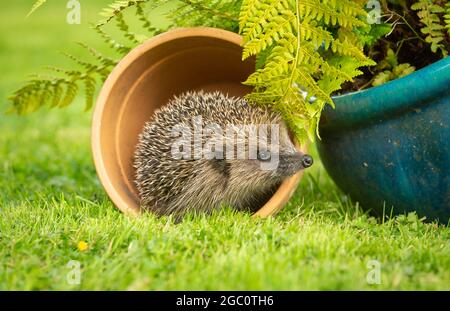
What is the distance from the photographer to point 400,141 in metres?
4.02

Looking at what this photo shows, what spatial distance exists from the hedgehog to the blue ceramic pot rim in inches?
16.4

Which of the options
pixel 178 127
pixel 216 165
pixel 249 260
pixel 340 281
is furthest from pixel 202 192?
pixel 340 281

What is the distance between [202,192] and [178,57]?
1159mm

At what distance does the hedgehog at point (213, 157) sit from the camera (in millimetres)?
4379

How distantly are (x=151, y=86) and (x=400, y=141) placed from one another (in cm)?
211

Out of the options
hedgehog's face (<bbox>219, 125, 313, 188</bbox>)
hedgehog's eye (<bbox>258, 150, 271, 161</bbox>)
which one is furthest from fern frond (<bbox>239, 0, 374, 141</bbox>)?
hedgehog's eye (<bbox>258, 150, 271, 161</bbox>)

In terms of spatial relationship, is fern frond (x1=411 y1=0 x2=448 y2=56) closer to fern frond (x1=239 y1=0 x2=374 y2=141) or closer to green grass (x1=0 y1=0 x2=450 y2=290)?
fern frond (x1=239 y1=0 x2=374 y2=141)

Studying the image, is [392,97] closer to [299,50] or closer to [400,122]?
[400,122]

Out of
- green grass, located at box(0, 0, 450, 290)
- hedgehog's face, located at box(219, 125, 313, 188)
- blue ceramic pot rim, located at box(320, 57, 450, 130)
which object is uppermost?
blue ceramic pot rim, located at box(320, 57, 450, 130)

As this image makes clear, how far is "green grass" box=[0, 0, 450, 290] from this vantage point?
2.95 metres

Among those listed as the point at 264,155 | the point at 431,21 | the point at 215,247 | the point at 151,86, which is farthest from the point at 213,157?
the point at 431,21

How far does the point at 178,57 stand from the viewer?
4.96 meters

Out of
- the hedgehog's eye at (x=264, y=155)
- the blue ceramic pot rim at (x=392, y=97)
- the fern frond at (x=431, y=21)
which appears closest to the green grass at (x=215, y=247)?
the hedgehog's eye at (x=264, y=155)
